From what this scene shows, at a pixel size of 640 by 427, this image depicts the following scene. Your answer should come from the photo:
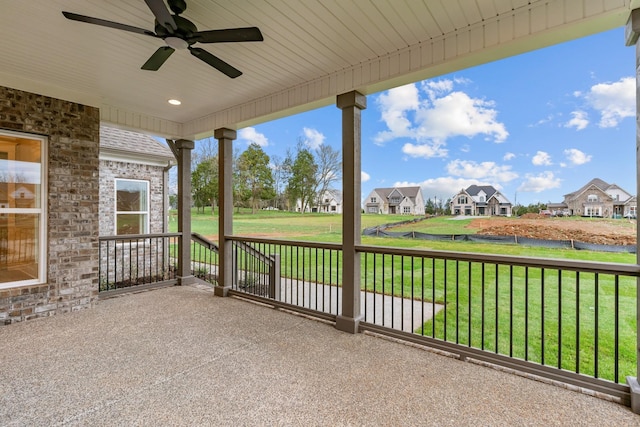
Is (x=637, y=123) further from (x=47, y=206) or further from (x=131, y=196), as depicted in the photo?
(x=131, y=196)

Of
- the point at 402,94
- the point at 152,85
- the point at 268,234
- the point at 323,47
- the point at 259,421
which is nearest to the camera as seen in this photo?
the point at 259,421

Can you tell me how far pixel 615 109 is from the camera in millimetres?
2928

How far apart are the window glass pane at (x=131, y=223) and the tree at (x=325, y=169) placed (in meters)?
4.81

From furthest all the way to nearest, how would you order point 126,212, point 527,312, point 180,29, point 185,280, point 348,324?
point 126,212 → point 185,280 → point 348,324 → point 527,312 → point 180,29

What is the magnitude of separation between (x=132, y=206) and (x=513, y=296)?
7811 mm

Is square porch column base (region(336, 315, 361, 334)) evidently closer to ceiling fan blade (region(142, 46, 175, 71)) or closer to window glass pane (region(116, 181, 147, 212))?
ceiling fan blade (region(142, 46, 175, 71))

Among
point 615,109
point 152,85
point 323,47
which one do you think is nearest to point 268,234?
point 152,85

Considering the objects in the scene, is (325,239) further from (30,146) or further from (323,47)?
(30,146)

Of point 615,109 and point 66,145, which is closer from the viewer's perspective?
point 615,109

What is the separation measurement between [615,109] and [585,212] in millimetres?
1035

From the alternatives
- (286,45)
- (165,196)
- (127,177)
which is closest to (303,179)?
(286,45)

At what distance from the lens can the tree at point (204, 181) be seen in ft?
19.4

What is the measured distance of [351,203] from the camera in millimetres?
3451

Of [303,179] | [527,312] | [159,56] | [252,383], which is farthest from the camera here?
[303,179]
